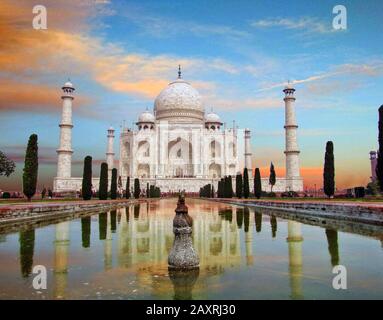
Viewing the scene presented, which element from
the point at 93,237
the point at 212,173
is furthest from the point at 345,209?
the point at 212,173

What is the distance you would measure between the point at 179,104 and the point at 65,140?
18.5m

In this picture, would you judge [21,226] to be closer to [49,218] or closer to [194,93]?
[49,218]

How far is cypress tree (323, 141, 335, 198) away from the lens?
22.3 metres

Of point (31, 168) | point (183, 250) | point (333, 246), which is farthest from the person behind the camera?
point (31, 168)

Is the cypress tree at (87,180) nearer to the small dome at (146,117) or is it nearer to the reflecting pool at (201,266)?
the reflecting pool at (201,266)

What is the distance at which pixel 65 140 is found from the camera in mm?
39906

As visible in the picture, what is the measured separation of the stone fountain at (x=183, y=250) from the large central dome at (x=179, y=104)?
4816 cm

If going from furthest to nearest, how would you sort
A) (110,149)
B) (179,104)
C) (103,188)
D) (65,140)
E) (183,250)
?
(179,104) → (110,149) → (65,140) → (103,188) → (183,250)

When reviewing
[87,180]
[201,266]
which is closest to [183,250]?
[201,266]

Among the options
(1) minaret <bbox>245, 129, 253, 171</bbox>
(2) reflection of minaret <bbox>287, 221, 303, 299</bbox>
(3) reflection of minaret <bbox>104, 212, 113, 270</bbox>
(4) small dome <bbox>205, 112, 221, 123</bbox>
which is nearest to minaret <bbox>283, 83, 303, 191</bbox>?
(1) minaret <bbox>245, 129, 253, 171</bbox>

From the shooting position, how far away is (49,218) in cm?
1090

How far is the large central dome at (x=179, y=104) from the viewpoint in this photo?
5259cm

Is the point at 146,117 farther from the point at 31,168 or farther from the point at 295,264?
the point at 295,264

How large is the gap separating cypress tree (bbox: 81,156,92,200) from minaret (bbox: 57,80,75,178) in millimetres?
17447
